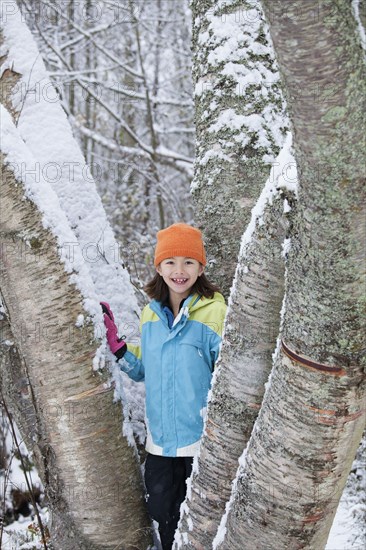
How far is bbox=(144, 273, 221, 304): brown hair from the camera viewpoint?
7.89ft

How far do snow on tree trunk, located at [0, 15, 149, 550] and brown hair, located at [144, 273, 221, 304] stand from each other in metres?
0.53

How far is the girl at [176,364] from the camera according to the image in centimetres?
228

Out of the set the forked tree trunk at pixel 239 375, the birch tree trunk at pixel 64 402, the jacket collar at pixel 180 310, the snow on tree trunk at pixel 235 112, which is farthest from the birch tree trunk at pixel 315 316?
the snow on tree trunk at pixel 235 112

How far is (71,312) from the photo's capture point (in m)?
1.91

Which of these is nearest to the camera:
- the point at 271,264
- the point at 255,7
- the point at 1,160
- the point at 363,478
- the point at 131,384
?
the point at 271,264

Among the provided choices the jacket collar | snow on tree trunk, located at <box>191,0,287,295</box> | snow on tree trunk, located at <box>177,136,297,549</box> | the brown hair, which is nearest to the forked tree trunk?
snow on tree trunk, located at <box>177,136,297,549</box>

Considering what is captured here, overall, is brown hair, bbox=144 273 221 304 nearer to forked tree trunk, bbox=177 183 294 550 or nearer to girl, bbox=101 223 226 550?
girl, bbox=101 223 226 550

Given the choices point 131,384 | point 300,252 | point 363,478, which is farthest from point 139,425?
point 363,478

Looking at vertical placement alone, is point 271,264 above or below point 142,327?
above

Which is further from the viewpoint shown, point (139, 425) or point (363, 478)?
point (363, 478)

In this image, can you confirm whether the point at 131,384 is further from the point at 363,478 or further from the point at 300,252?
the point at 363,478

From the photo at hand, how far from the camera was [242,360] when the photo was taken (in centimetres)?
178

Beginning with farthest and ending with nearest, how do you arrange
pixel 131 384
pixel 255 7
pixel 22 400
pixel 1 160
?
pixel 131 384 < pixel 255 7 < pixel 22 400 < pixel 1 160

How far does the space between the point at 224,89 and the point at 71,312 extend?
116 centimetres
